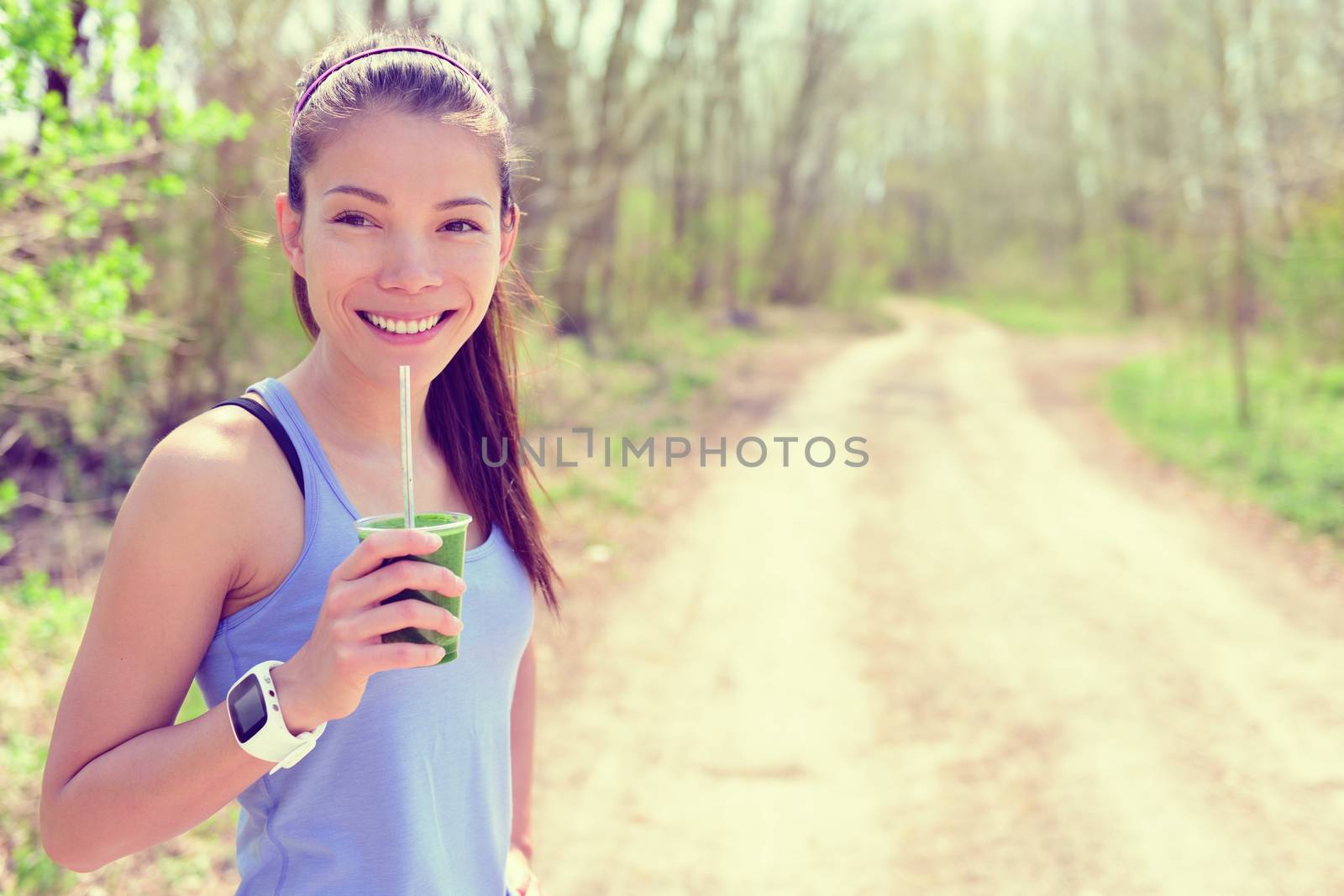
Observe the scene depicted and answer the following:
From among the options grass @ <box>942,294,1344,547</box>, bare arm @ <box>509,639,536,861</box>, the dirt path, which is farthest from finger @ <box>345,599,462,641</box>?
grass @ <box>942,294,1344,547</box>

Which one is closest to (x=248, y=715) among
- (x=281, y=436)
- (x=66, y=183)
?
(x=281, y=436)

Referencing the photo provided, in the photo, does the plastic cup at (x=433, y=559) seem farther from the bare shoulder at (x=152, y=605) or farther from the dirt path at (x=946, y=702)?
the dirt path at (x=946, y=702)

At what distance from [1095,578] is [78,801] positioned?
22.0 ft

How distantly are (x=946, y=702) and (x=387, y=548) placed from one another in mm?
4349

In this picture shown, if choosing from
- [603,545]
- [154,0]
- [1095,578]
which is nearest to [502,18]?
[154,0]

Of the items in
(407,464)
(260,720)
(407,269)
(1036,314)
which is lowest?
(1036,314)

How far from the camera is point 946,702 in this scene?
16.1 feet

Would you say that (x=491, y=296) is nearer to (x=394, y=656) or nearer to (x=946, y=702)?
(x=394, y=656)

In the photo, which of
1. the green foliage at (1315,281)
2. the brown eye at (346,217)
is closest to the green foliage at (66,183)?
the brown eye at (346,217)

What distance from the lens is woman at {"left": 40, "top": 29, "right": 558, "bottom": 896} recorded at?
1105mm

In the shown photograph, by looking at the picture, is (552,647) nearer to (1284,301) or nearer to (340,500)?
(340,500)

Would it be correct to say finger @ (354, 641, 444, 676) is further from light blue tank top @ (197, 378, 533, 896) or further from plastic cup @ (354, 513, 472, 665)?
light blue tank top @ (197, 378, 533, 896)

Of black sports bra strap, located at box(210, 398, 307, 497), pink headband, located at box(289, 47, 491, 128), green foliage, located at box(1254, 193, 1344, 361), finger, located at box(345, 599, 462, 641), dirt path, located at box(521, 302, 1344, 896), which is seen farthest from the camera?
green foliage, located at box(1254, 193, 1344, 361)

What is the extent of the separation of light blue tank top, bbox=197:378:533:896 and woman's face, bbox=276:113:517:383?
151mm
